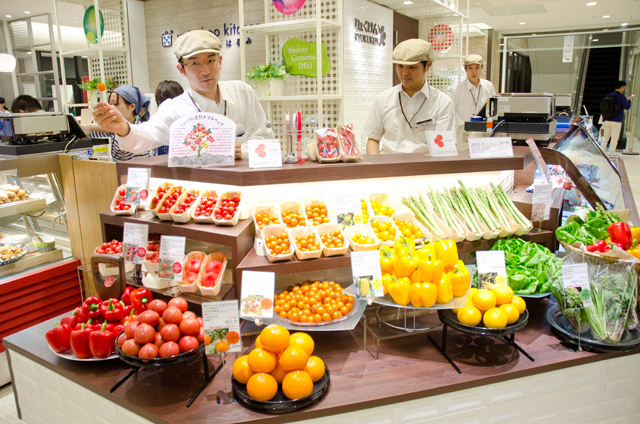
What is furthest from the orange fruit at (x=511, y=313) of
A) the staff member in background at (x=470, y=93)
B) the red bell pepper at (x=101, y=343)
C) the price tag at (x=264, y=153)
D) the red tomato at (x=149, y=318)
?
the staff member in background at (x=470, y=93)

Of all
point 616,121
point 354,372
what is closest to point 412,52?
point 354,372

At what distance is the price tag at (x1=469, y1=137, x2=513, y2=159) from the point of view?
286cm

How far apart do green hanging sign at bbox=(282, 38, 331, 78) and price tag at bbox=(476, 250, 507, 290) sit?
3789 millimetres

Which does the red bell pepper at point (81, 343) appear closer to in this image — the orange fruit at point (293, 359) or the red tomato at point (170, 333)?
the red tomato at point (170, 333)

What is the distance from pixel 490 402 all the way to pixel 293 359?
95 centimetres

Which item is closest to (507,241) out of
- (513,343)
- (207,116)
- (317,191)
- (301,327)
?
(513,343)

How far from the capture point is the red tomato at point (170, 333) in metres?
1.98

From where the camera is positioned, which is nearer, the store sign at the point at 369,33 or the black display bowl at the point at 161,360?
the black display bowl at the point at 161,360

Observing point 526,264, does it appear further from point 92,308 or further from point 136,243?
point 92,308

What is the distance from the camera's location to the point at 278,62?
6.02 metres

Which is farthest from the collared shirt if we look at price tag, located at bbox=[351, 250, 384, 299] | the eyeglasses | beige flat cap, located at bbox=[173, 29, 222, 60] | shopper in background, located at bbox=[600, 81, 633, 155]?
shopper in background, located at bbox=[600, 81, 633, 155]

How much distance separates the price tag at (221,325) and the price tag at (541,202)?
200cm

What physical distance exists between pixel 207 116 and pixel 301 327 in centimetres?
120

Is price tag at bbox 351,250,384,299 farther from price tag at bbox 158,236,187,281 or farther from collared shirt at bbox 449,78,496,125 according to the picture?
collared shirt at bbox 449,78,496,125
